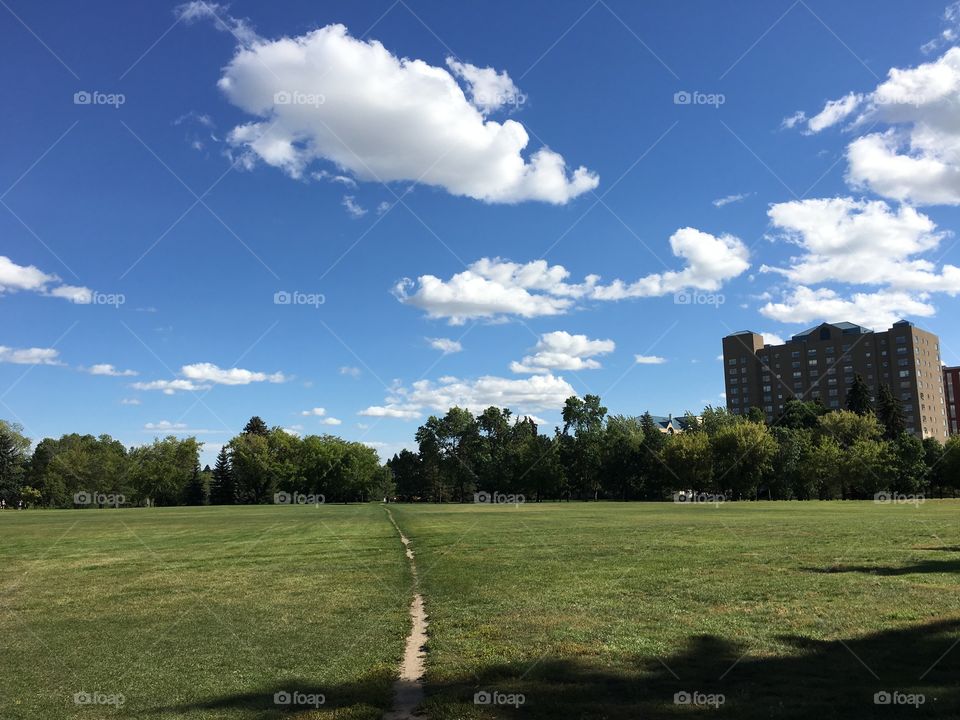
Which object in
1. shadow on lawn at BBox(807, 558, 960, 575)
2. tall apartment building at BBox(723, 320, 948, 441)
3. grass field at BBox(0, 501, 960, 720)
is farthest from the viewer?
tall apartment building at BBox(723, 320, 948, 441)

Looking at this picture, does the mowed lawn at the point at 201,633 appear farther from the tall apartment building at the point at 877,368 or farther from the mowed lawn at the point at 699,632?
the tall apartment building at the point at 877,368

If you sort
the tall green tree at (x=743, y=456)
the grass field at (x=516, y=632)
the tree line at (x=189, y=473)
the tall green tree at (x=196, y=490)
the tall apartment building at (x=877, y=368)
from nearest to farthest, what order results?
the grass field at (x=516, y=632), the tall green tree at (x=743, y=456), the tree line at (x=189, y=473), the tall green tree at (x=196, y=490), the tall apartment building at (x=877, y=368)

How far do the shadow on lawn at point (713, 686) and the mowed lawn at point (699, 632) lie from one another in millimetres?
31

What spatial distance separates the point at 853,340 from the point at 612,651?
20618 centimetres

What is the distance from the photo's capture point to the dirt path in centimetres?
838

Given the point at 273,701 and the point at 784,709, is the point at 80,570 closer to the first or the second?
the point at 273,701

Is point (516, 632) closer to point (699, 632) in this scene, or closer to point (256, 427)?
point (699, 632)

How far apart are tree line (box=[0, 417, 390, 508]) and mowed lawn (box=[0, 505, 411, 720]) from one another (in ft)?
362

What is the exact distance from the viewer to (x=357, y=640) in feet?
40.2

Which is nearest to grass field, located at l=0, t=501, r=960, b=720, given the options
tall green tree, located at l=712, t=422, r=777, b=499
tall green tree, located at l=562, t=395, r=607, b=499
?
tall green tree, located at l=712, t=422, r=777, b=499

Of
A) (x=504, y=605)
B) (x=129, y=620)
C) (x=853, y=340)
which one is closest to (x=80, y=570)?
(x=129, y=620)

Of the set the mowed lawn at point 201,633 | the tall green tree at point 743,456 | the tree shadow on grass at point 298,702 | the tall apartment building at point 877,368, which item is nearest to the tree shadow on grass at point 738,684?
the tree shadow on grass at point 298,702

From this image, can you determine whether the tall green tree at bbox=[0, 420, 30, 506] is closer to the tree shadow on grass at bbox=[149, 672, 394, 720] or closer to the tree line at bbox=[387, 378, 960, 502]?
the tree line at bbox=[387, 378, 960, 502]

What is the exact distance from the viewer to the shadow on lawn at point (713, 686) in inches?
314
